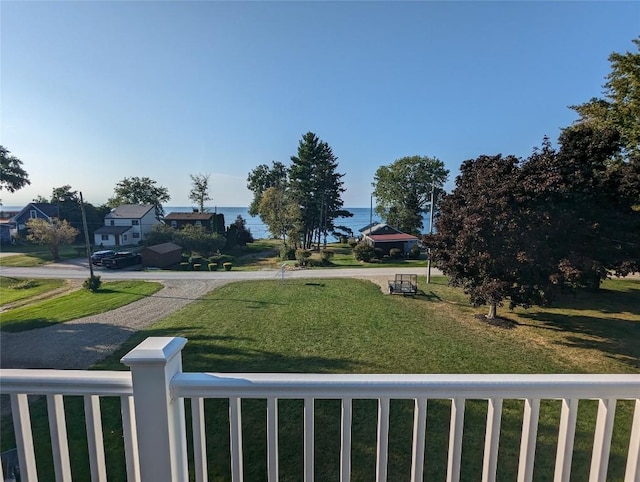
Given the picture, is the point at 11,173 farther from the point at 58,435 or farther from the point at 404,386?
the point at 404,386

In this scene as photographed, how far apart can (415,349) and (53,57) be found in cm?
920

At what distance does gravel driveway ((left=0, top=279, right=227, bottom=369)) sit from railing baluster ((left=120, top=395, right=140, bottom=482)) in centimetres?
742

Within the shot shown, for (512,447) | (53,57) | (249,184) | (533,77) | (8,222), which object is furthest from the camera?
(249,184)

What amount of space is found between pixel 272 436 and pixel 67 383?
29.9 inches

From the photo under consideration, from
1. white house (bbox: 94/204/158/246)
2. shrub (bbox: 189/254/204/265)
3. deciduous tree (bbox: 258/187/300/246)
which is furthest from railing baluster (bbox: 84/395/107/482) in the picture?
white house (bbox: 94/204/158/246)

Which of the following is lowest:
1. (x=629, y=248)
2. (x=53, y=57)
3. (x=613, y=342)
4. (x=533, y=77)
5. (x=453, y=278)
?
(x=613, y=342)

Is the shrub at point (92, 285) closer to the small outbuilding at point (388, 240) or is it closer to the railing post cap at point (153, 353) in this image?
the railing post cap at point (153, 353)

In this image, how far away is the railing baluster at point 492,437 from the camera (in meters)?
1.17

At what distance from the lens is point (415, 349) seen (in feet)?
25.5

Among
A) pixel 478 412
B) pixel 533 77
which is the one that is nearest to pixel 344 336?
pixel 478 412

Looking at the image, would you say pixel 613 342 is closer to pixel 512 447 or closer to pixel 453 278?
pixel 453 278

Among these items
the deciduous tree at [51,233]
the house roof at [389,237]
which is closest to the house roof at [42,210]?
the deciduous tree at [51,233]

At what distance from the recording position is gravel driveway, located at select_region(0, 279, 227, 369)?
7.31 metres

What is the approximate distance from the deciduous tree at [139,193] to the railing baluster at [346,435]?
41.2 m
